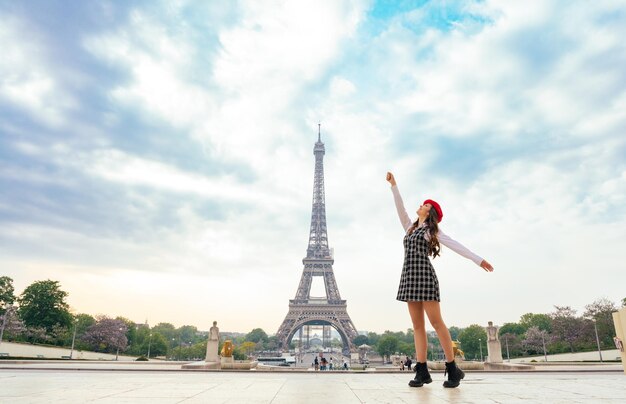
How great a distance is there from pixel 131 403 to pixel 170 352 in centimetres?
10788

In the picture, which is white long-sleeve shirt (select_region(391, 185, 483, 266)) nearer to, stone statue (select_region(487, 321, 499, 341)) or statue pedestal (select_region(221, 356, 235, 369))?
statue pedestal (select_region(221, 356, 235, 369))

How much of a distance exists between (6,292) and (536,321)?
102 metres

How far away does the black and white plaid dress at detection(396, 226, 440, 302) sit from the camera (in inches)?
239

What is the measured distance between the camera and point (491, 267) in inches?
231

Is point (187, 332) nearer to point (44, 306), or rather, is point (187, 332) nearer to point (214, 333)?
point (44, 306)

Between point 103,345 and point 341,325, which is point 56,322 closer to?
point 103,345

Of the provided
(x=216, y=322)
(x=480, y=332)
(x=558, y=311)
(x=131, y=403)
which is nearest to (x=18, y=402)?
(x=131, y=403)

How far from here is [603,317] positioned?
5250 centimetres

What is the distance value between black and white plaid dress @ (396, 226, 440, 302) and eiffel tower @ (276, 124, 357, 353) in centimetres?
7455

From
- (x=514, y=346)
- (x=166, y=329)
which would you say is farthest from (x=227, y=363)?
(x=166, y=329)

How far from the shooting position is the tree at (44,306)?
58938 mm

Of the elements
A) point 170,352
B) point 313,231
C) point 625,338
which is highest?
point 313,231

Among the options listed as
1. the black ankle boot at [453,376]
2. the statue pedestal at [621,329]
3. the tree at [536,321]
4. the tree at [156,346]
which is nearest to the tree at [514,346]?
the tree at [536,321]

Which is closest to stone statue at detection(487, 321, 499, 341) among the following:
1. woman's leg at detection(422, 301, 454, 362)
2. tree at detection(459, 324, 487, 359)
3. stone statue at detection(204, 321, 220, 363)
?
stone statue at detection(204, 321, 220, 363)
